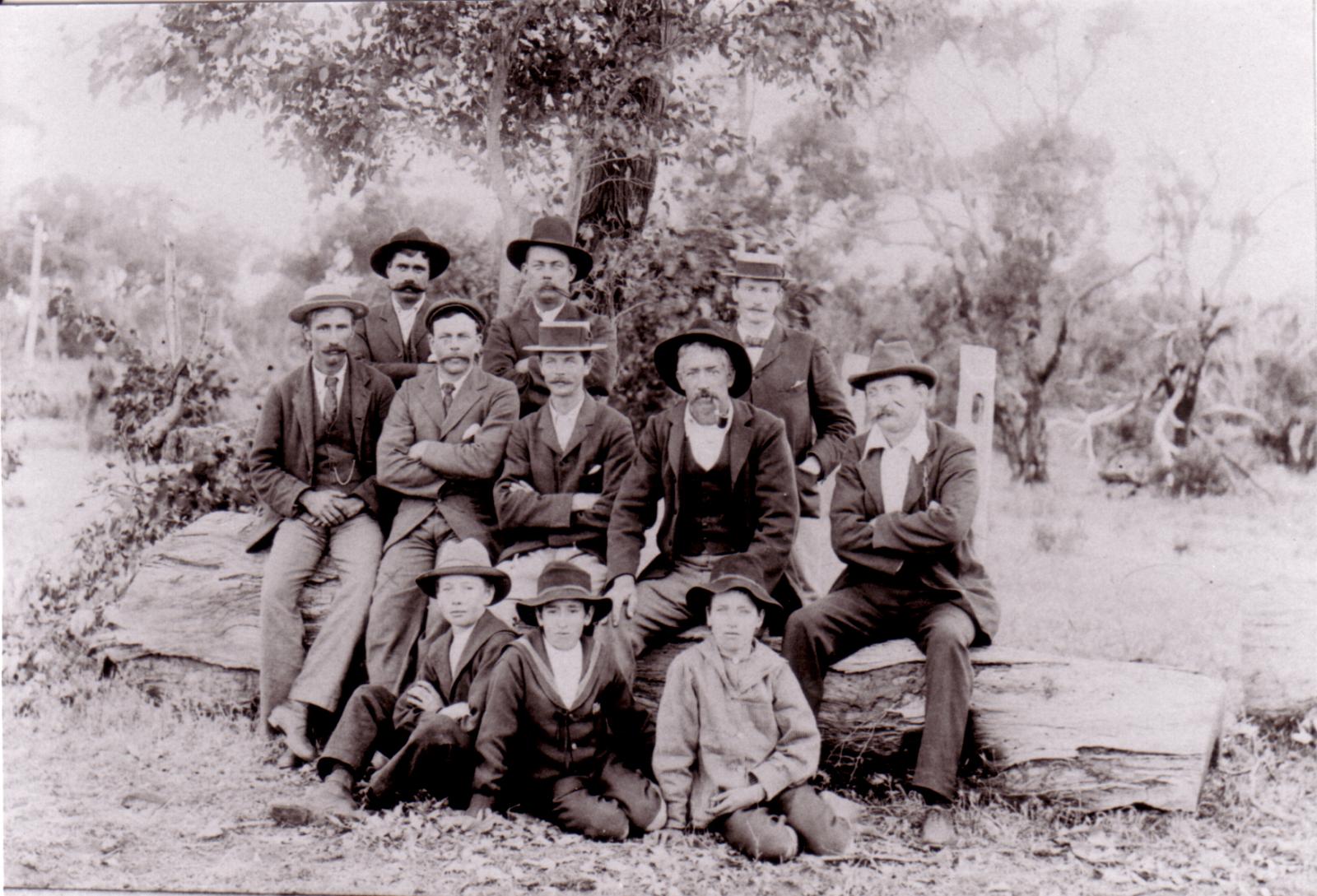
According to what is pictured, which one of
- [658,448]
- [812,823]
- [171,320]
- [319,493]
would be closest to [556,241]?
[658,448]

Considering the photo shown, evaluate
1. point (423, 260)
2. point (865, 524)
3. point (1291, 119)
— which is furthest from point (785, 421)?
point (1291, 119)

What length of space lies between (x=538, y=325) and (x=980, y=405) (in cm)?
265

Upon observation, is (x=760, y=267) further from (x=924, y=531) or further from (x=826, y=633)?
(x=826, y=633)

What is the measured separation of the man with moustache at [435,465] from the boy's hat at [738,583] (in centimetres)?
127

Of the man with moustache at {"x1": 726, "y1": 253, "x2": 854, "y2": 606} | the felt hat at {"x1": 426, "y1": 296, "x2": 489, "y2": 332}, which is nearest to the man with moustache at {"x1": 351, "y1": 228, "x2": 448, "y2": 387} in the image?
the felt hat at {"x1": 426, "y1": 296, "x2": 489, "y2": 332}

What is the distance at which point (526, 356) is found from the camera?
5.87 m

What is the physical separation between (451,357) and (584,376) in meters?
0.66

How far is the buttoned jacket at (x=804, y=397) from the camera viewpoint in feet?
18.0

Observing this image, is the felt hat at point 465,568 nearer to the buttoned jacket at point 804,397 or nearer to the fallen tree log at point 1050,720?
the fallen tree log at point 1050,720

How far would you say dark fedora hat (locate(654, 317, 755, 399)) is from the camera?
489cm

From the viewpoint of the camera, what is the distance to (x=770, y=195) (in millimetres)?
7234

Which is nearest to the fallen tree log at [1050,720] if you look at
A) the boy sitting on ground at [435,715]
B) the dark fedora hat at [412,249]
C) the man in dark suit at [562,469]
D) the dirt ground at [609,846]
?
the dirt ground at [609,846]

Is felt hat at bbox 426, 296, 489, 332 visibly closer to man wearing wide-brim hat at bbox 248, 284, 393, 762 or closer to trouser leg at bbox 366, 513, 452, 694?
man wearing wide-brim hat at bbox 248, 284, 393, 762

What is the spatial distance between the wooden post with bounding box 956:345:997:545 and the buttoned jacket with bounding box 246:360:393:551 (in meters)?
3.31
